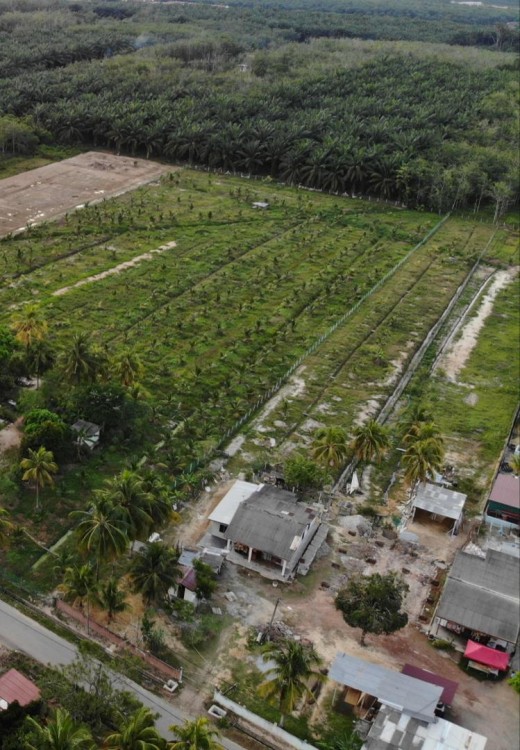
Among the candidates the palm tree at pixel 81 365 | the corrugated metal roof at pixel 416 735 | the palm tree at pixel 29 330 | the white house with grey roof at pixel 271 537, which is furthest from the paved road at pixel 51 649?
the palm tree at pixel 29 330

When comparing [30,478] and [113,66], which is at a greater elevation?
[113,66]

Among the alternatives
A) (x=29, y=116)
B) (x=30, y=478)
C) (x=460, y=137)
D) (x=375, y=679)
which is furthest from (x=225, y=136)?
(x=375, y=679)

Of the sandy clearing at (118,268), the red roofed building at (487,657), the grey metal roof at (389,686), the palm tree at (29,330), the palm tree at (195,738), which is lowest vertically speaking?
the red roofed building at (487,657)

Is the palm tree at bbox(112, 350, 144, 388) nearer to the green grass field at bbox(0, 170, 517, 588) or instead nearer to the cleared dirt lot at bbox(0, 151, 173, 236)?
the green grass field at bbox(0, 170, 517, 588)

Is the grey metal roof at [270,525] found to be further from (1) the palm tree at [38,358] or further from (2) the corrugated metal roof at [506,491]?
(1) the palm tree at [38,358]

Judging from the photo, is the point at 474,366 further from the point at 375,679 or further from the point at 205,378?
the point at 375,679

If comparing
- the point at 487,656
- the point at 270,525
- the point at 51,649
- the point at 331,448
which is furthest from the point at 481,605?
the point at 51,649
